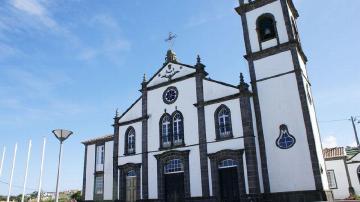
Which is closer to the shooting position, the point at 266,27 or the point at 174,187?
the point at 174,187

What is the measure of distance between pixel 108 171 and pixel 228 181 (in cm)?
1116

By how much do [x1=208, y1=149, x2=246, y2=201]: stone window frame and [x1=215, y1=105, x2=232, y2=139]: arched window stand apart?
3.80 ft

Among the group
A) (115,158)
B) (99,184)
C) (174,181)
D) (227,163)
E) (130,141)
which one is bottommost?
(174,181)

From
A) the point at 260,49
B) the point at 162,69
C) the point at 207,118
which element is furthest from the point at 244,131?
the point at 162,69

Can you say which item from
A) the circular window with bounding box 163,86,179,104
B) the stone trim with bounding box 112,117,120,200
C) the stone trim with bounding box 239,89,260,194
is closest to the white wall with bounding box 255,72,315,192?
the stone trim with bounding box 239,89,260,194

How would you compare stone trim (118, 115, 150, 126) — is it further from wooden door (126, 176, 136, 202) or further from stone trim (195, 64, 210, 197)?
stone trim (195, 64, 210, 197)

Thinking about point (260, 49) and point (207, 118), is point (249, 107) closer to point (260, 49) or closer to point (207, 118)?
point (207, 118)

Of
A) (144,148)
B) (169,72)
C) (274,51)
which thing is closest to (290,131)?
(274,51)

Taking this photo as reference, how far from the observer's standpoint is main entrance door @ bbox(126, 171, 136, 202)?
2330 cm

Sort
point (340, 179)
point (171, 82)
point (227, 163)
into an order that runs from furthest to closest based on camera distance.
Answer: point (340, 179) < point (171, 82) < point (227, 163)

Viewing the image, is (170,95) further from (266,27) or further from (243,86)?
(266,27)

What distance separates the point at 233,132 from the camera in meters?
19.4

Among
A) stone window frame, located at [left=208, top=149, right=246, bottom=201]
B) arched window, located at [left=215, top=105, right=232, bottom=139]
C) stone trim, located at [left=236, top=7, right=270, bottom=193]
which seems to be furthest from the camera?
arched window, located at [left=215, top=105, right=232, bottom=139]

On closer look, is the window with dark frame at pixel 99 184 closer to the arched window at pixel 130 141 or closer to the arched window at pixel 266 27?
the arched window at pixel 130 141
